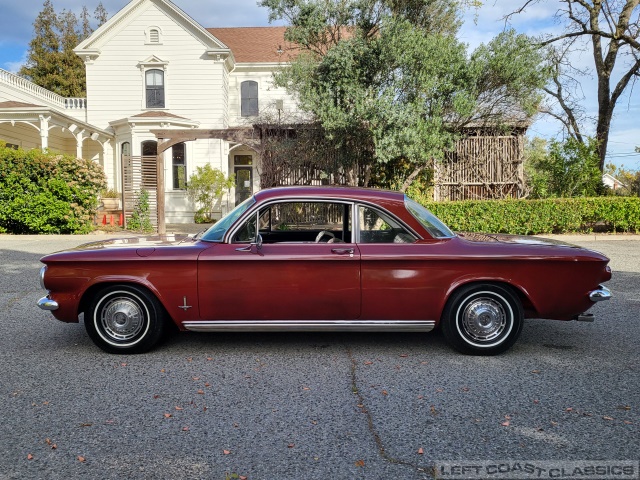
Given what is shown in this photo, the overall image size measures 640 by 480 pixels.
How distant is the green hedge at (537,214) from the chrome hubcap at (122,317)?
37.5 feet

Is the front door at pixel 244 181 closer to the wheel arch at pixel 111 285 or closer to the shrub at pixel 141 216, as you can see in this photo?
the shrub at pixel 141 216

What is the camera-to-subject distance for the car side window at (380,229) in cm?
468

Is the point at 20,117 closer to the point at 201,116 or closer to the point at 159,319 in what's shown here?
the point at 201,116

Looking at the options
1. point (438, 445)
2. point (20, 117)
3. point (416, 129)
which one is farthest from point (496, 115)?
point (20, 117)

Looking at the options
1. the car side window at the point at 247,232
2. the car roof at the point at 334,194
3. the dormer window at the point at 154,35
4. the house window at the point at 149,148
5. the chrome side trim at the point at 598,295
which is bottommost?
the chrome side trim at the point at 598,295

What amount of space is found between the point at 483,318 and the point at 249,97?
2296 cm

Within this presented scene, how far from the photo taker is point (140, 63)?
23.5 m

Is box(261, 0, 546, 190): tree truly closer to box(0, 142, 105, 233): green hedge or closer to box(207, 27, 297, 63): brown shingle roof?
box(0, 142, 105, 233): green hedge

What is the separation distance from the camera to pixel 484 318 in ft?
15.0

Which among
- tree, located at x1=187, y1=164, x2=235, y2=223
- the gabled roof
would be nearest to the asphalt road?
tree, located at x1=187, y1=164, x2=235, y2=223

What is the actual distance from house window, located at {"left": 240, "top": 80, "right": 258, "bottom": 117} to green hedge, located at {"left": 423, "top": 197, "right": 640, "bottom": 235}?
1336 cm

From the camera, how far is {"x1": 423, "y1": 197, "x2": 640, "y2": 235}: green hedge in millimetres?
14977

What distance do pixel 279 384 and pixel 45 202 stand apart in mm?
14747

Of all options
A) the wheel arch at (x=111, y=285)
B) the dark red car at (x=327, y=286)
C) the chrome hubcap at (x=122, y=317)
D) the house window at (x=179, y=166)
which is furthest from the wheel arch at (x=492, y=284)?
the house window at (x=179, y=166)
